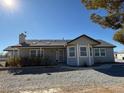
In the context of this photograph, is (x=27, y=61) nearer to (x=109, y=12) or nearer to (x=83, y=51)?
(x=83, y=51)

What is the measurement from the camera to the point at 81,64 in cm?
2641

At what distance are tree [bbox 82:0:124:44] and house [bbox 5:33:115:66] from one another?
1523 cm

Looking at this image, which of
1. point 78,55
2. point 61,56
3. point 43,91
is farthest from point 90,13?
point 61,56

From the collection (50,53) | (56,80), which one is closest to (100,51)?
(50,53)

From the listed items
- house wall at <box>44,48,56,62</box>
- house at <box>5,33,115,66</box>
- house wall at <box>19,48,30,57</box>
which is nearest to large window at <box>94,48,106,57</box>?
house at <box>5,33,115,66</box>

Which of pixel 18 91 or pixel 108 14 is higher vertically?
pixel 108 14

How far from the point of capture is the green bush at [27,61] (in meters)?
25.1

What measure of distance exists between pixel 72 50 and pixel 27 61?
663cm

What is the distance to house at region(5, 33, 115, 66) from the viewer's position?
87.0 ft

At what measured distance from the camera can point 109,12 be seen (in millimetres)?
10797

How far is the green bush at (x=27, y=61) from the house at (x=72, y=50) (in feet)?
10.0

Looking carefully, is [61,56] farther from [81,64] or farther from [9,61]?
[9,61]

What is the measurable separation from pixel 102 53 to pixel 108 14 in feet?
71.1

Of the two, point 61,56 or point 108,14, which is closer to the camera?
point 108,14
